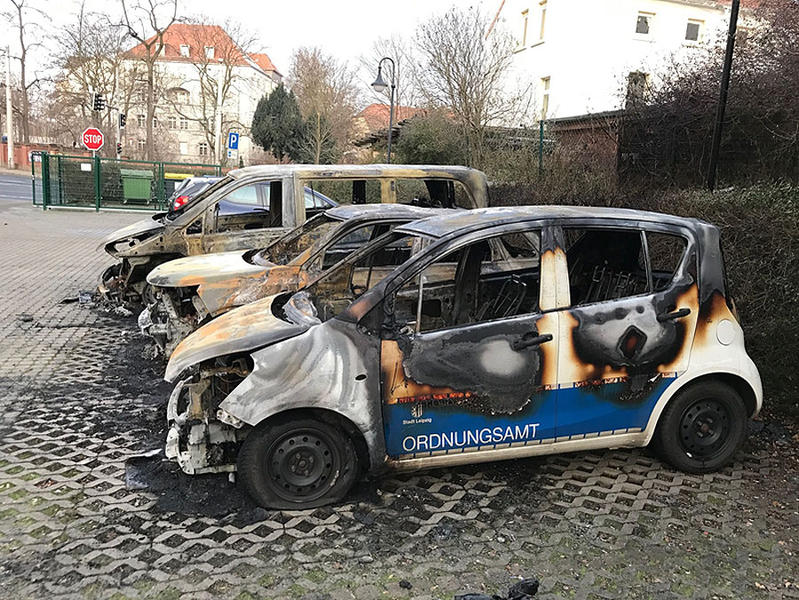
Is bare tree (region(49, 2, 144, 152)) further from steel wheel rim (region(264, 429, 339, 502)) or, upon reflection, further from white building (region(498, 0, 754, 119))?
steel wheel rim (region(264, 429, 339, 502))

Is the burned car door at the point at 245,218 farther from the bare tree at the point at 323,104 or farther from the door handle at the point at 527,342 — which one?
the bare tree at the point at 323,104

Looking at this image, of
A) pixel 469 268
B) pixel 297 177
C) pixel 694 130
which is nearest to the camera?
pixel 469 268

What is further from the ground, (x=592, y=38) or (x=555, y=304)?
(x=592, y=38)

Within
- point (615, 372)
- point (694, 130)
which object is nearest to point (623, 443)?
point (615, 372)

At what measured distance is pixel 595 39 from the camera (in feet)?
87.3

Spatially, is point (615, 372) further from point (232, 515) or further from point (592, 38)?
point (592, 38)

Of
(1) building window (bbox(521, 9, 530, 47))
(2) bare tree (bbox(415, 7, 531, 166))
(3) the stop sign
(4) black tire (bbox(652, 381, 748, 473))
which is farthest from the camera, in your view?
(1) building window (bbox(521, 9, 530, 47))

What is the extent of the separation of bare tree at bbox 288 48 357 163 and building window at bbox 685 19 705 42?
18.7m

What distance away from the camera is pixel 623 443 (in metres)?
4.30

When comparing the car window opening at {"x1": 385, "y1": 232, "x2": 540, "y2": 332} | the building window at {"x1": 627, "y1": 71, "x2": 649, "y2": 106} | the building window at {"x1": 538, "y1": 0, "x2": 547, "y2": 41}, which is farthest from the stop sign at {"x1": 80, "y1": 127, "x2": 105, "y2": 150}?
the car window opening at {"x1": 385, "y1": 232, "x2": 540, "y2": 332}

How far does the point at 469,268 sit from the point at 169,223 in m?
4.40

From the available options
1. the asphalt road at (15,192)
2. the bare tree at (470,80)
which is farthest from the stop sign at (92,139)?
the bare tree at (470,80)

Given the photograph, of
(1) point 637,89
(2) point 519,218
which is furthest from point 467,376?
(1) point 637,89

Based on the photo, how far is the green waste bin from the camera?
24922 millimetres
